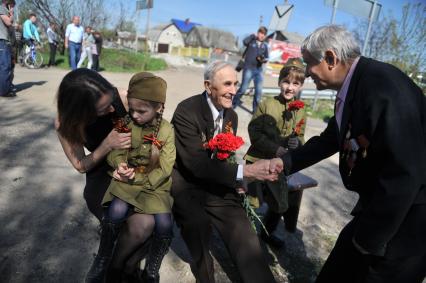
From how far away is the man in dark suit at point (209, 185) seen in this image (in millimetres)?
2629

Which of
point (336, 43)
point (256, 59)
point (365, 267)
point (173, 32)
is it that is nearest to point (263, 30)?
point (256, 59)

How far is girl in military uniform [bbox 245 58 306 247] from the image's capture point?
3174 mm

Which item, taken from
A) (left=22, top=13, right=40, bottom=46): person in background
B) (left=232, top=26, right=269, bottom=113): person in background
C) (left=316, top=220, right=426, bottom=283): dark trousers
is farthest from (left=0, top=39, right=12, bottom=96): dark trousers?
(left=316, top=220, right=426, bottom=283): dark trousers

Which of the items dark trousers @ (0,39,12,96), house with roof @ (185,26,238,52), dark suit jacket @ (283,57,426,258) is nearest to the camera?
dark suit jacket @ (283,57,426,258)

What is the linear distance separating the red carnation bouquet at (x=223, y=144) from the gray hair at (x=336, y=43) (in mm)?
946

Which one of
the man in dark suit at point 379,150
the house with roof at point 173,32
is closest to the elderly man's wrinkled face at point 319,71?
the man in dark suit at point 379,150

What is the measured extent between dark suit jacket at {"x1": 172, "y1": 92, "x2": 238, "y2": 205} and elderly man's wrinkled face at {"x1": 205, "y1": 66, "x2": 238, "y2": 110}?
0.11 meters

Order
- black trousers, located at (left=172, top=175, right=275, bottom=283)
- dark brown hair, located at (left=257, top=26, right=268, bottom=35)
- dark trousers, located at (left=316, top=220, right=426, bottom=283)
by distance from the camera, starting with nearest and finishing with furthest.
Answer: dark trousers, located at (left=316, top=220, right=426, bottom=283), black trousers, located at (left=172, top=175, right=275, bottom=283), dark brown hair, located at (left=257, top=26, right=268, bottom=35)

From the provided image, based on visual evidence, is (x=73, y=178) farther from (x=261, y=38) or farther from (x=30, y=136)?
(x=261, y=38)

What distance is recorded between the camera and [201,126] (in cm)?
280

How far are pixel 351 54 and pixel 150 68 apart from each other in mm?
17475

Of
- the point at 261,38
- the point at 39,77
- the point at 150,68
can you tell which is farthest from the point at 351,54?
the point at 150,68

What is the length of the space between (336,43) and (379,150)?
606 millimetres

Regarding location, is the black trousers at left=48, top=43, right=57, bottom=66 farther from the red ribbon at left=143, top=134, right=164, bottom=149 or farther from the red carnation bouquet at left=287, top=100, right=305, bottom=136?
the red ribbon at left=143, top=134, right=164, bottom=149
